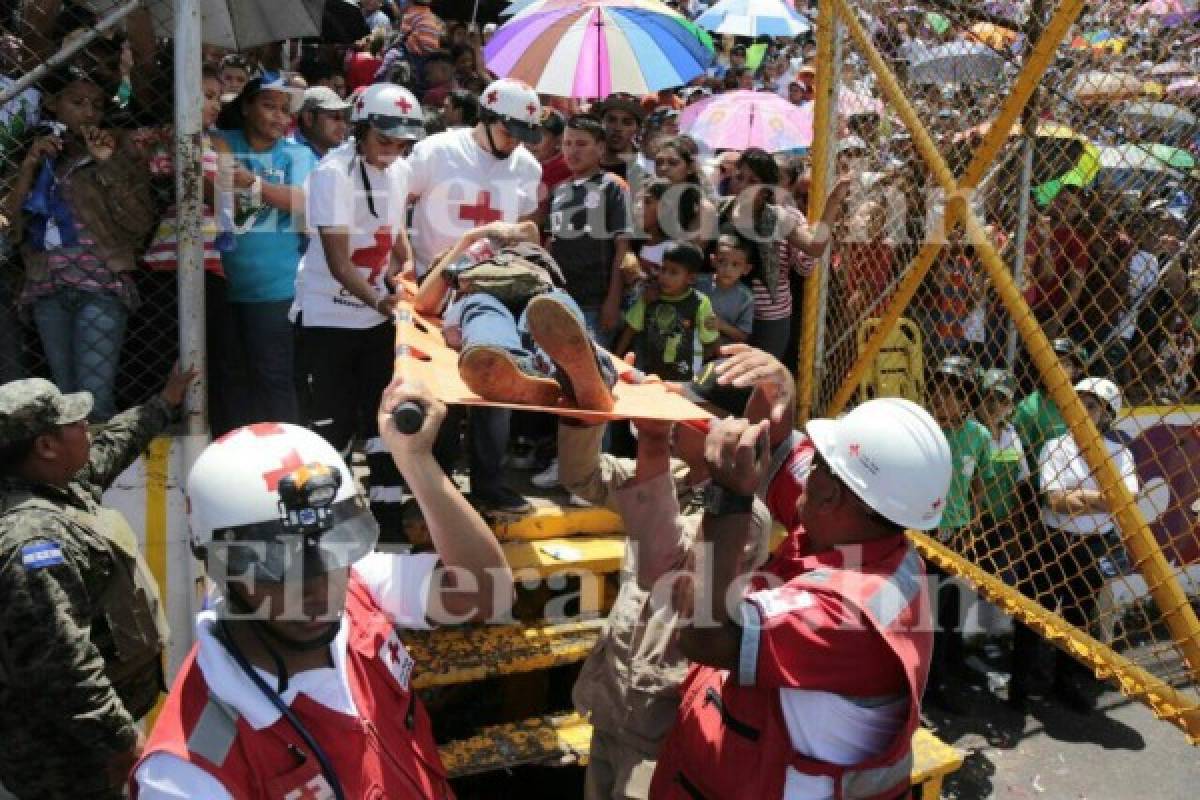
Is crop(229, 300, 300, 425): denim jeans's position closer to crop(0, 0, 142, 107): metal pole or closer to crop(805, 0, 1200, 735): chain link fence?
crop(0, 0, 142, 107): metal pole

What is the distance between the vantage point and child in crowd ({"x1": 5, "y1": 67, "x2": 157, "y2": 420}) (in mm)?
4277

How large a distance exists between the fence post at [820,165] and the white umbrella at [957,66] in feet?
1.25

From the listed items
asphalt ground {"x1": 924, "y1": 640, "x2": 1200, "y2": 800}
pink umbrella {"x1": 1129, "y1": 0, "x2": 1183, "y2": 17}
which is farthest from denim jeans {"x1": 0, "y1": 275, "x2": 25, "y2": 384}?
pink umbrella {"x1": 1129, "y1": 0, "x2": 1183, "y2": 17}

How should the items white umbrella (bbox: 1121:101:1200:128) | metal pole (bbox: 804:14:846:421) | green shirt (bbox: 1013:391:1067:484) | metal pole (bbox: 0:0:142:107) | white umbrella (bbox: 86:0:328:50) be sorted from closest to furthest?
metal pole (bbox: 0:0:142:107)
metal pole (bbox: 804:14:846:421)
green shirt (bbox: 1013:391:1067:484)
white umbrella (bbox: 86:0:328:50)
white umbrella (bbox: 1121:101:1200:128)

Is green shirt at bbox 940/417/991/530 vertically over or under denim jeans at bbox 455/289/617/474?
under

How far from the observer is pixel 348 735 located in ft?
6.91

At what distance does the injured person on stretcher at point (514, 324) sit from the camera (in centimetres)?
320

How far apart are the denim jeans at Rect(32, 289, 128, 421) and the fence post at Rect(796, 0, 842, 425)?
10.2ft

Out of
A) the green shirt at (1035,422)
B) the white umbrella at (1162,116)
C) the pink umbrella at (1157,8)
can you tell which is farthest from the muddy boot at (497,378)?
the white umbrella at (1162,116)

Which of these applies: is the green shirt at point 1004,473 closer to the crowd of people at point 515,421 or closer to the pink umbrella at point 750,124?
the crowd of people at point 515,421

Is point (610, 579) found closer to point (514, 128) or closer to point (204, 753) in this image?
point (514, 128)

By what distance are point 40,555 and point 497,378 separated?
4.62 feet

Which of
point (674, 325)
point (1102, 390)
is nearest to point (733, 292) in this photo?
point (674, 325)

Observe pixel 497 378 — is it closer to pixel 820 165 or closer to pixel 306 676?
pixel 306 676
